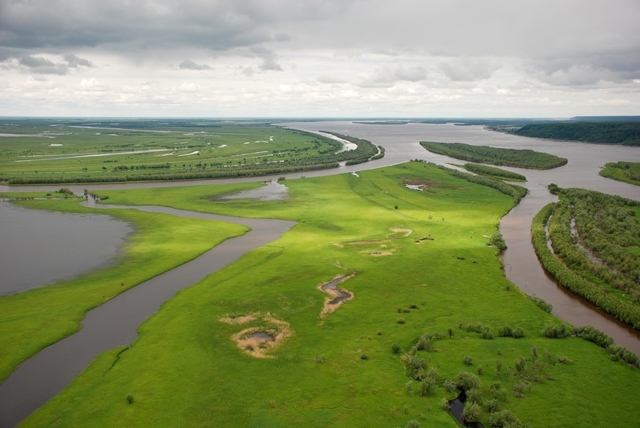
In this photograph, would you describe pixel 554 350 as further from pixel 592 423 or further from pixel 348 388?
pixel 348 388

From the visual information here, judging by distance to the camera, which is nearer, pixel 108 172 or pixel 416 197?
pixel 416 197

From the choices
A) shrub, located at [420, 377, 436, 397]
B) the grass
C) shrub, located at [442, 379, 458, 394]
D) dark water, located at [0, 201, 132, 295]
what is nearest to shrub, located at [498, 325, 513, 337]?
shrub, located at [442, 379, 458, 394]

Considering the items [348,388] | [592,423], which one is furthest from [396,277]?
[592,423]

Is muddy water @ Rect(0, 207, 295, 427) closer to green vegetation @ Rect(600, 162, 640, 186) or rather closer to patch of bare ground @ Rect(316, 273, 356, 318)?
patch of bare ground @ Rect(316, 273, 356, 318)

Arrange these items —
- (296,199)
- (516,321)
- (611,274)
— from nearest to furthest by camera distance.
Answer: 1. (516,321)
2. (611,274)
3. (296,199)

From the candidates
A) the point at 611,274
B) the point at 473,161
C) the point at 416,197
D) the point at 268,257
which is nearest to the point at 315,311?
the point at 268,257

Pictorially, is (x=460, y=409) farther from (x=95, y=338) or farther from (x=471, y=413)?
(x=95, y=338)

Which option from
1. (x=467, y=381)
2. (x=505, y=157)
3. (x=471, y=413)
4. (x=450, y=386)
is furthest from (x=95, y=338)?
(x=505, y=157)

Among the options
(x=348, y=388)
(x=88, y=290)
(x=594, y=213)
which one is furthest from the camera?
(x=594, y=213)
